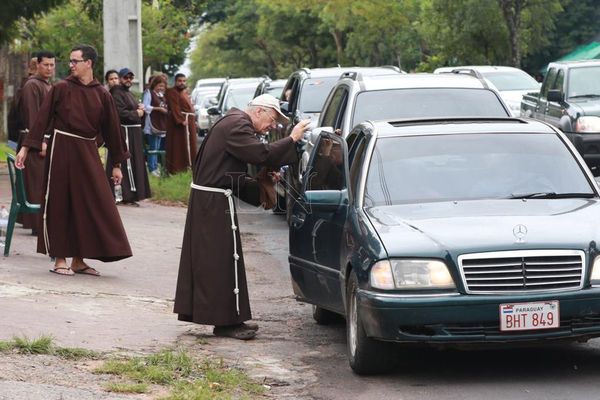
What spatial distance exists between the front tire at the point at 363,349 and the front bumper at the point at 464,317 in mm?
290

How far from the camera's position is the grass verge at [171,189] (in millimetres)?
22250

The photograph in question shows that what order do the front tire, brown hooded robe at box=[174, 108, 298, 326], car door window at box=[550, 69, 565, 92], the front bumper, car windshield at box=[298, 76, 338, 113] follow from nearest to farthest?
1. the front bumper
2. the front tire
3. brown hooded robe at box=[174, 108, 298, 326]
4. car windshield at box=[298, 76, 338, 113]
5. car door window at box=[550, 69, 565, 92]

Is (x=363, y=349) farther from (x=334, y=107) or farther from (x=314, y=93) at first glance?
(x=314, y=93)

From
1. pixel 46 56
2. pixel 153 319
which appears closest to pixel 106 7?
pixel 46 56

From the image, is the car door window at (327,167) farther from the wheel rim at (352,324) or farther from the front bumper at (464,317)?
the front bumper at (464,317)

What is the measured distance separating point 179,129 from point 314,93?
19.5 ft

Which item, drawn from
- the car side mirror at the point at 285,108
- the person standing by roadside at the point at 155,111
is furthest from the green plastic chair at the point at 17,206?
the person standing by roadside at the point at 155,111

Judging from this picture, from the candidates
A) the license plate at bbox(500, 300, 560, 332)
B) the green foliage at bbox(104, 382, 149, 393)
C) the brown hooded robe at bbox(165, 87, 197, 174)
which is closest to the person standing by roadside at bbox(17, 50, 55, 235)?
the green foliage at bbox(104, 382, 149, 393)

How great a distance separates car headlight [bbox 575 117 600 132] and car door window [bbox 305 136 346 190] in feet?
34.4

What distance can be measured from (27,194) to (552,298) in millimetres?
8068

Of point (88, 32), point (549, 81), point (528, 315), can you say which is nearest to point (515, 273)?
point (528, 315)

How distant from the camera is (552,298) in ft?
→ 27.1

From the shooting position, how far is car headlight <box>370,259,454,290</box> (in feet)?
27.3

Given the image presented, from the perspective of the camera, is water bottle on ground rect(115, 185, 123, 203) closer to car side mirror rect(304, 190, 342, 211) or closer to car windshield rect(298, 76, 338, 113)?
car windshield rect(298, 76, 338, 113)
